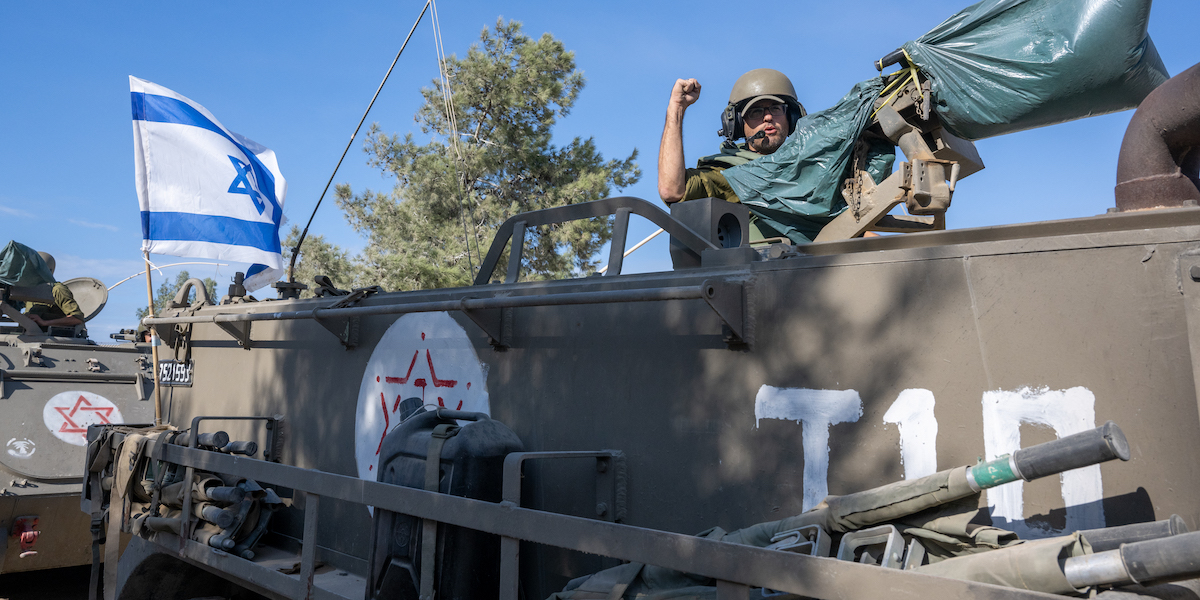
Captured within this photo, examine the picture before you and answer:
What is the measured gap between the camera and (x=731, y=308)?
2.67 meters

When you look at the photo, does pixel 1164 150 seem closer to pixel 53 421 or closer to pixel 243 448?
pixel 243 448

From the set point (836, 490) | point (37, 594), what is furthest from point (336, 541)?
point (37, 594)

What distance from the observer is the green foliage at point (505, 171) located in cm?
1625

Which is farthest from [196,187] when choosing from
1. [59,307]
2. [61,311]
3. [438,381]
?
[61,311]

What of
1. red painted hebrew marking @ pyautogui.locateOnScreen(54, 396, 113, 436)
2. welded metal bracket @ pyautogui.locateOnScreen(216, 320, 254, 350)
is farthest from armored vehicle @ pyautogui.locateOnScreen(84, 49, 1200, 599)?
red painted hebrew marking @ pyautogui.locateOnScreen(54, 396, 113, 436)

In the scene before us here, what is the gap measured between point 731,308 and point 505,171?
1494cm

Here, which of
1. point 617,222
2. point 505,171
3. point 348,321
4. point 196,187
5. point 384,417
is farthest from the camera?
point 505,171

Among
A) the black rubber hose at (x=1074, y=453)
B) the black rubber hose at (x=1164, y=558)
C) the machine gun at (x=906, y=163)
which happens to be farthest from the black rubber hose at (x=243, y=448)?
the black rubber hose at (x=1164, y=558)

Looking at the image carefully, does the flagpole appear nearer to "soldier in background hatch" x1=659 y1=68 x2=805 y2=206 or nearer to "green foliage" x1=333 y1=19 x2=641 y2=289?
"soldier in background hatch" x1=659 y1=68 x2=805 y2=206

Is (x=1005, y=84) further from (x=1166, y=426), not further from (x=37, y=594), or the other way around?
(x=37, y=594)

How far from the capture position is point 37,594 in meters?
8.75

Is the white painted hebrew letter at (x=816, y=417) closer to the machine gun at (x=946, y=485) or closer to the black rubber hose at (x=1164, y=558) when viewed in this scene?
the machine gun at (x=946, y=485)

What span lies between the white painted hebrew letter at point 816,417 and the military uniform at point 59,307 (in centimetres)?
1106

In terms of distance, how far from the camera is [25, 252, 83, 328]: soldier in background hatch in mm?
10703
